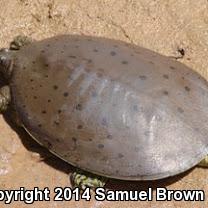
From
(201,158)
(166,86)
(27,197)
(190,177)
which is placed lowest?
(27,197)

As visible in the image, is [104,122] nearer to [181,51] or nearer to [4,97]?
[4,97]

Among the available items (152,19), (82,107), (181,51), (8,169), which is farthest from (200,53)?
(8,169)

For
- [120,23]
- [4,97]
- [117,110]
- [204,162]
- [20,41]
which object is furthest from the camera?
[120,23]

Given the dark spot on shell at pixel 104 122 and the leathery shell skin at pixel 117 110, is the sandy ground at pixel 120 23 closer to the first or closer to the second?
the leathery shell skin at pixel 117 110

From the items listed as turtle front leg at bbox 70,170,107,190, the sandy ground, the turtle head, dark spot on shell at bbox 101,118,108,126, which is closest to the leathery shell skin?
dark spot on shell at bbox 101,118,108,126

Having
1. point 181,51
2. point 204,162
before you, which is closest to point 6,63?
point 181,51

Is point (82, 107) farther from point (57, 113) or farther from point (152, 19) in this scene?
point (152, 19)
